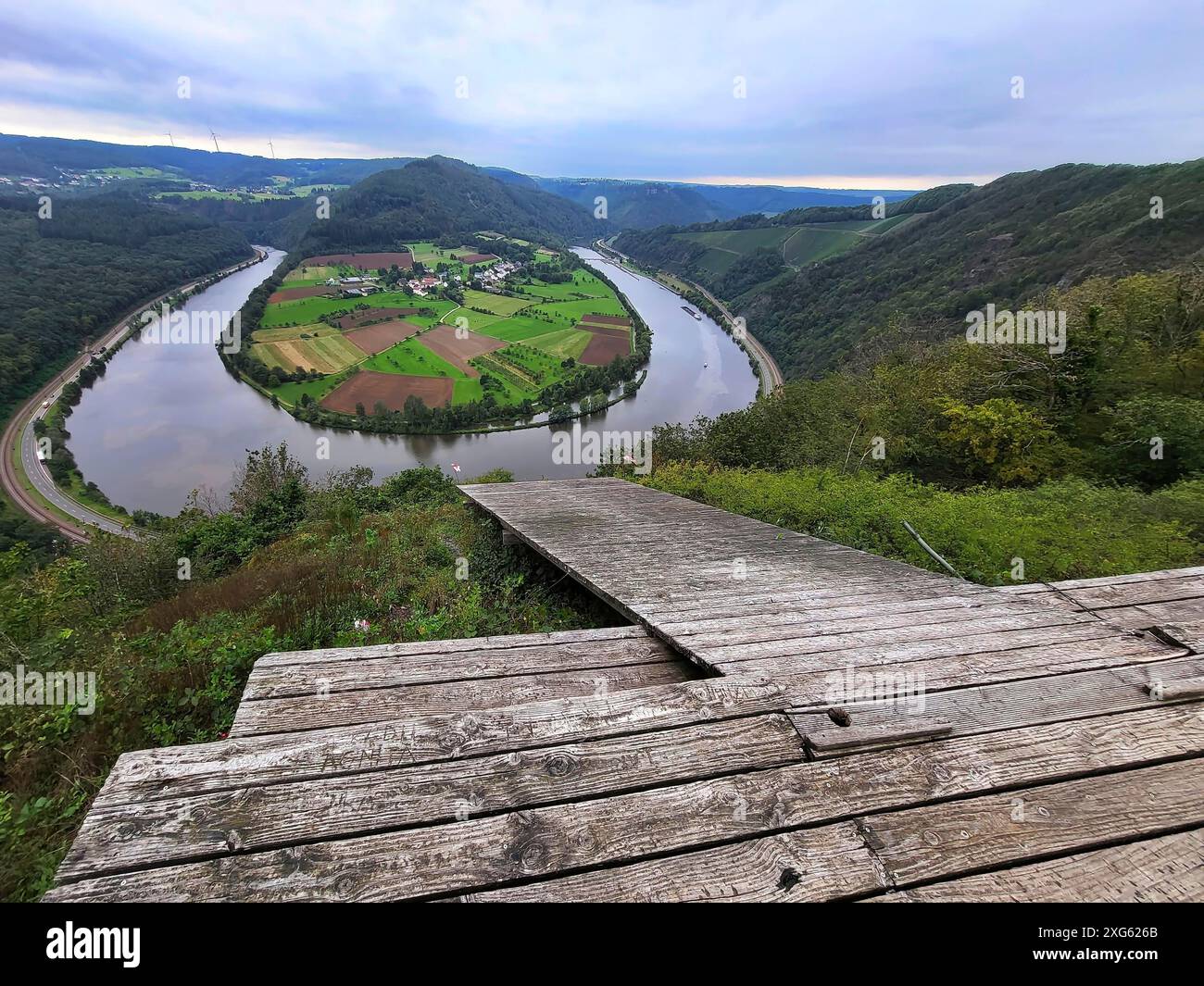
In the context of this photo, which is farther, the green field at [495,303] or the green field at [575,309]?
the green field at [495,303]

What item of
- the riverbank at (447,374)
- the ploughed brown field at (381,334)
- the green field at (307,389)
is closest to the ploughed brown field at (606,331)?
the riverbank at (447,374)

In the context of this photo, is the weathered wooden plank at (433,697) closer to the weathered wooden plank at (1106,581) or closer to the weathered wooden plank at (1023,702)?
the weathered wooden plank at (1023,702)

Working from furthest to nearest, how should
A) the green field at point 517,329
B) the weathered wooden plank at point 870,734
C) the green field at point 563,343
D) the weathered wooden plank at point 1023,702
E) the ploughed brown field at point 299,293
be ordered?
1. the ploughed brown field at point 299,293
2. the green field at point 517,329
3. the green field at point 563,343
4. the weathered wooden plank at point 1023,702
5. the weathered wooden plank at point 870,734

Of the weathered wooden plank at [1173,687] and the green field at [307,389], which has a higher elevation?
the green field at [307,389]

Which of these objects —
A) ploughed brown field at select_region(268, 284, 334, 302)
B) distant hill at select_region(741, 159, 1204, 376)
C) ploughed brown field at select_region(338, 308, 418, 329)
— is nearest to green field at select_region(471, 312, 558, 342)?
ploughed brown field at select_region(338, 308, 418, 329)

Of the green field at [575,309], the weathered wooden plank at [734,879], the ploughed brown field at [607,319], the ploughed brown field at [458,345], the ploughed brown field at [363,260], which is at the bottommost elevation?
the weathered wooden plank at [734,879]

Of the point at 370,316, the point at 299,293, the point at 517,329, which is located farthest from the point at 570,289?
the point at 299,293

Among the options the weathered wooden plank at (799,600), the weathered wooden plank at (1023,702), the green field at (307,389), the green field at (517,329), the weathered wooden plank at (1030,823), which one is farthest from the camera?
the green field at (517,329)
